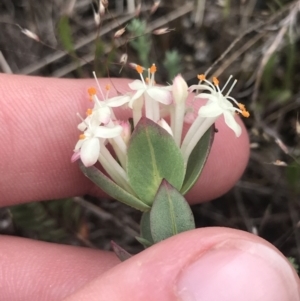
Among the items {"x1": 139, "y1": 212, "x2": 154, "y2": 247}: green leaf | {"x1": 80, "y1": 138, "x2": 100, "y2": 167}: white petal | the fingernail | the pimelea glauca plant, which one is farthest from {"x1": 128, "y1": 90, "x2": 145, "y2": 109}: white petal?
the fingernail

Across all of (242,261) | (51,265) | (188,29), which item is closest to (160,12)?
(188,29)

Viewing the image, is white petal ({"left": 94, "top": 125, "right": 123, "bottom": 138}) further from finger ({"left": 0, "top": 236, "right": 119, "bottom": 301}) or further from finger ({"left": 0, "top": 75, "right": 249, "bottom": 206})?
finger ({"left": 0, "top": 236, "right": 119, "bottom": 301})

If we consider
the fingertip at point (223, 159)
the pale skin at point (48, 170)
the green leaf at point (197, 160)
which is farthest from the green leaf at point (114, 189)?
the fingertip at point (223, 159)

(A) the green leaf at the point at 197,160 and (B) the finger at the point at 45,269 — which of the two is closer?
(A) the green leaf at the point at 197,160

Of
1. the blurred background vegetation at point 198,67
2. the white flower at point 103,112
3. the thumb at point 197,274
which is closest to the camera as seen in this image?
the thumb at point 197,274

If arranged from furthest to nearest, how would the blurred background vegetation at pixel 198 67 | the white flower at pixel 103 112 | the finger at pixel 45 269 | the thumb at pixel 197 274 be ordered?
the blurred background vegetation at pixel 198 67, the finger at pixel 45 269, the white flower at pixel 103 112, the thumb at pixel 197 274

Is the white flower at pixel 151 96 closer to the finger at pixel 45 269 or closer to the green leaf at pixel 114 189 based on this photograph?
the green leaf at pixel 114 189

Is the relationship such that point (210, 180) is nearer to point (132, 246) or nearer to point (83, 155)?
point (132, 246)

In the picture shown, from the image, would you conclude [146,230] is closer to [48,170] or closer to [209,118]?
[209,118]
